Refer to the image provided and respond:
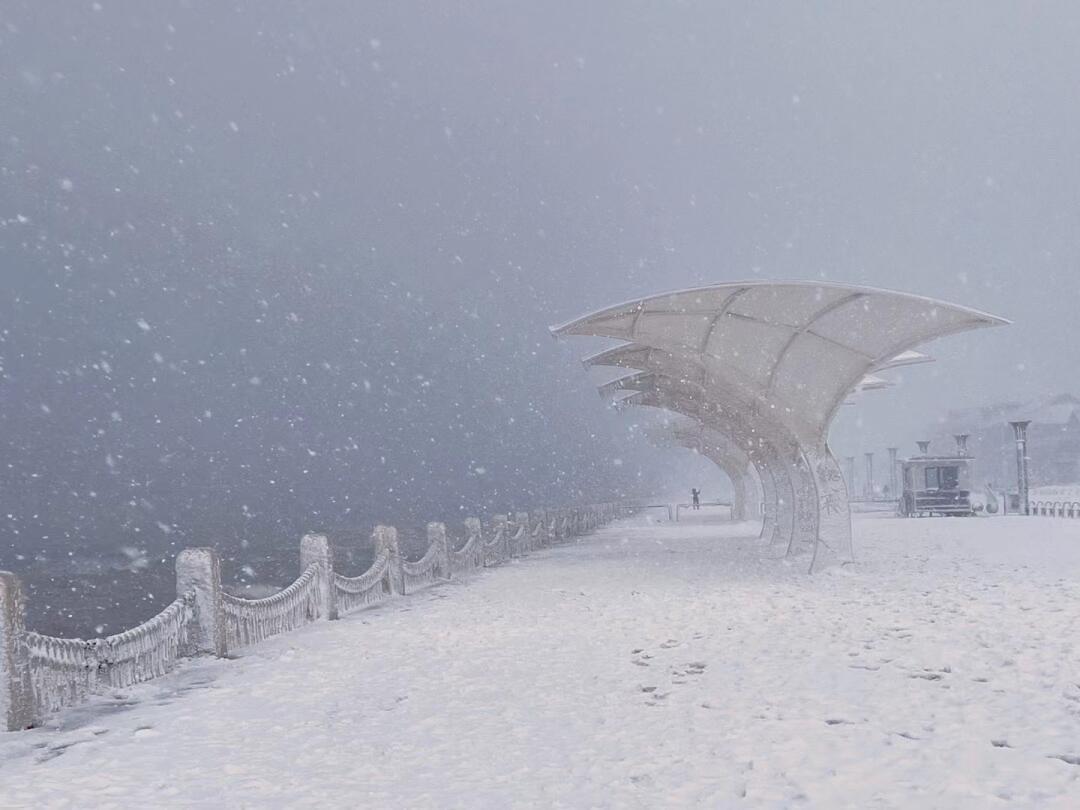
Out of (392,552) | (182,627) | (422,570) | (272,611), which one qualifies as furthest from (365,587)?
(182,627)

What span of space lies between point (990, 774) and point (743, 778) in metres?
1.29

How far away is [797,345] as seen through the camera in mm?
15617

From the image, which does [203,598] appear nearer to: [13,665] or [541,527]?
[13,665]

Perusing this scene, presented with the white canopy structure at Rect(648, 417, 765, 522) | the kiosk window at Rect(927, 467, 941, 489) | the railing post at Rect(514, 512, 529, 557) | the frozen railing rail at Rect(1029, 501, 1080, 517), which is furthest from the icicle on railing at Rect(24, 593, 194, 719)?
the kiosk window at Rect(927, 467, 941, 489)

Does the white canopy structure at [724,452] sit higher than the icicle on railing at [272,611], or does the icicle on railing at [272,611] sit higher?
the white canopy structure at [724,452]

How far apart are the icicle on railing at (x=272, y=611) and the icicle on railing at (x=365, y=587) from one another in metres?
0.54

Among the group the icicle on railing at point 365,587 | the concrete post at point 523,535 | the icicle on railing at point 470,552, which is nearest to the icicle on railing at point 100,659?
the icicle on railing at point 365,587

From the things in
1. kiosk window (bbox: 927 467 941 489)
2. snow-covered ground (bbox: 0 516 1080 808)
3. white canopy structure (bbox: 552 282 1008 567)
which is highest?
white canopy structure (bbox: 552 282 1008 567)

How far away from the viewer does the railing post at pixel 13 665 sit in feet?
21.1

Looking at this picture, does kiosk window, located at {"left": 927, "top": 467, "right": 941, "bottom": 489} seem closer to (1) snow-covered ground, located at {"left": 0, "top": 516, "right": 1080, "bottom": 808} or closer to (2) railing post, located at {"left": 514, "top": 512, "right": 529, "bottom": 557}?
(2) railing post, located at {"left": 514, "top": 512, "right": 529, "bottom": 557}

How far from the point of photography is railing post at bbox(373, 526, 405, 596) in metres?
14.5

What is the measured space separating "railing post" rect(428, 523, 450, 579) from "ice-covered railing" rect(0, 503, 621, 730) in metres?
0.65

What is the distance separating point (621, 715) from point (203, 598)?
529cm

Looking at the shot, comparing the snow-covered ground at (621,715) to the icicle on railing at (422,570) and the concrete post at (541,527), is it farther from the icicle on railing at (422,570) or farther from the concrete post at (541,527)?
the concrete post at (541,527)
